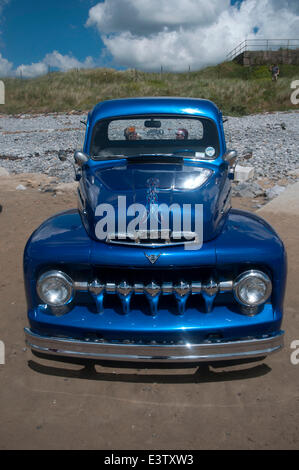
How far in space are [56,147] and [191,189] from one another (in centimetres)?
971

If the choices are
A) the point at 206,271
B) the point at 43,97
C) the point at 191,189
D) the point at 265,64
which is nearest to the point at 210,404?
the point at 206,271

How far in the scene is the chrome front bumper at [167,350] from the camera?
220cm

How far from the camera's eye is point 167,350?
220cm

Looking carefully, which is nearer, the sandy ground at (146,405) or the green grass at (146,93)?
the sandy ground at (146,405)

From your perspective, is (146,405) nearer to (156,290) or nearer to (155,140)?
(156,290)

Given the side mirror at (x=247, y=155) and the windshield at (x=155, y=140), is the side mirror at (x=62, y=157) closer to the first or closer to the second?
the side mirror at (x=247, y=155)

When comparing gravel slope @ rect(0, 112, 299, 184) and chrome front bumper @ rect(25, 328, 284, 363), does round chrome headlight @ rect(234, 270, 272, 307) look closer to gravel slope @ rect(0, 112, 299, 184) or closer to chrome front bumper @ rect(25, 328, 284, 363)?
chrome front bumper @ rect(25, 328, 284, 363)

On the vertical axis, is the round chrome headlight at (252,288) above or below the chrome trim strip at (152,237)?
below

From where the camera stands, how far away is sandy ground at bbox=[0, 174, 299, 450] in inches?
86.6

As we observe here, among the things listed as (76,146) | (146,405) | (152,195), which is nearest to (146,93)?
(76,146)

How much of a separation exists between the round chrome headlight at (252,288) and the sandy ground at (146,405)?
672mm

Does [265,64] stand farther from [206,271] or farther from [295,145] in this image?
[206,271]

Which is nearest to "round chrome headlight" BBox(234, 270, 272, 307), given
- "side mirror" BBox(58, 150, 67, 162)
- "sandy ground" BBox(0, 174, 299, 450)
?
"sandy ground" BBox(0, 174, 299, 450)

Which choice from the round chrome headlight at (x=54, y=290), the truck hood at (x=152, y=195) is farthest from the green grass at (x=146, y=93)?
the round chrome headlight at (x=54, y=290)
